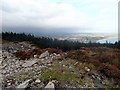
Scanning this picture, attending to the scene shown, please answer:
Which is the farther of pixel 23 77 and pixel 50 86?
pixel 23 77

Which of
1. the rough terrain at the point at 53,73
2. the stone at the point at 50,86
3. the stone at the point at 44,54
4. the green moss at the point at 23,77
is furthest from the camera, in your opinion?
the stone at the point at 44,54

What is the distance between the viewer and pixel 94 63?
48.5 ft

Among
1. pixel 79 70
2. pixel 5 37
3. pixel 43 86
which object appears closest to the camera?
pixel 43 86

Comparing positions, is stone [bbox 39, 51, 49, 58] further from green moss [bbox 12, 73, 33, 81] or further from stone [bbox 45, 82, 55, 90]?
stone [bbox 45, 82, 55, 90]

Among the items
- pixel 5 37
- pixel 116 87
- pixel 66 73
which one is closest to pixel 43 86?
pixel 66 73

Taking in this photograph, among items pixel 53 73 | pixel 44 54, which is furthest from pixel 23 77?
pixel 44 54

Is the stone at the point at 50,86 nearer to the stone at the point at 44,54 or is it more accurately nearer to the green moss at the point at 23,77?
the green moss at the point at 23,77

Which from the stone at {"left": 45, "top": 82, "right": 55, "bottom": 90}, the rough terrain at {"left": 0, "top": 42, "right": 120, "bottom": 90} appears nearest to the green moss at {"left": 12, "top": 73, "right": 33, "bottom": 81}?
the rough terrain at {"left": 0, "top": 42, "right": 120, "bottom": 90}

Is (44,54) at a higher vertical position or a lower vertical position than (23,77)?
higher

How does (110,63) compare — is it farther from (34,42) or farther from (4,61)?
(34,42)

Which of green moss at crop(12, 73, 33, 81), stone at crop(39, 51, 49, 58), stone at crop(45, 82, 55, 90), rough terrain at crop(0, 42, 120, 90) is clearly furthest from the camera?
stone at crop(39, 51, 49, 58)

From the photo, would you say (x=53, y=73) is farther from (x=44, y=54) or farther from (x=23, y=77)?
(x=44, y=54)

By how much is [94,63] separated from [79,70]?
150 cm

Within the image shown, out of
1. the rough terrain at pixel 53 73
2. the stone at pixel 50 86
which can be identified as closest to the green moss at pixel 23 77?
the rough terrain at pixel 53 73
